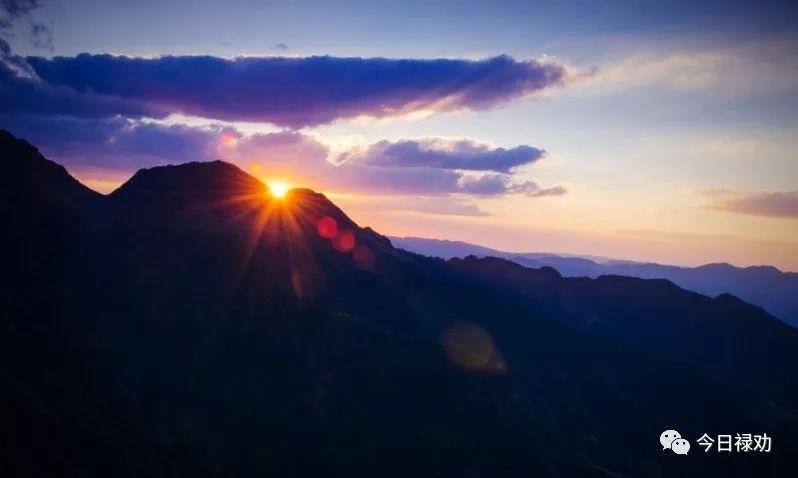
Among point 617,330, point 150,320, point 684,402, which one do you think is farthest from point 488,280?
point 150,320

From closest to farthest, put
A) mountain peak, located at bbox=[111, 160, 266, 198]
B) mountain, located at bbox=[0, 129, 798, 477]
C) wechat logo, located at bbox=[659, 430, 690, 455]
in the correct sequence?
mountain, located at bbox=[0, 129, 798, 477] → wechat logo, located at bbox=[659, 430, 690, 455] → mountain peak, located at bbox=[111, 160, 266, 198]

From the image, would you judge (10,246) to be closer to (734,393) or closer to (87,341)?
(87,341)

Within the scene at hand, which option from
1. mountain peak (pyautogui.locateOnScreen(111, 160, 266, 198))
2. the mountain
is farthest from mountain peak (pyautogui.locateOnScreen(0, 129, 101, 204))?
mountain peak (pyautogui.locateOnScreen(111, 160, 266, 198))

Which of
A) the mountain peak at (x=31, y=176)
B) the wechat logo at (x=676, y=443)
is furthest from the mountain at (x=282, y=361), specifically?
the wechat logo at (x=676, y=443)

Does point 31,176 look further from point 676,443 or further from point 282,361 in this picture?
point 676,443

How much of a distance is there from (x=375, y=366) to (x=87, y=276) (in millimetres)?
48996

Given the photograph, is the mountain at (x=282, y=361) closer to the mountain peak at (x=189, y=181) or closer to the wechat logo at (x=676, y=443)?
the mountain peak at (x=189, y=181)

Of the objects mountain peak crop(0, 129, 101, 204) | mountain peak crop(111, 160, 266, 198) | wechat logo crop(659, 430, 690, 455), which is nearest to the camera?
mountain peak crop(0, 129, 101, 204)

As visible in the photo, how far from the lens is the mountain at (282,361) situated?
6481 centimetres

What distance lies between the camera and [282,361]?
8538 cm

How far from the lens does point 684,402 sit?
12038cm

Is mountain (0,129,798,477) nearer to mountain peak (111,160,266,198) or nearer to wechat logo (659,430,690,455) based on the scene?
mountain peak (111,160,266,198)

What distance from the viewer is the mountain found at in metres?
64.8

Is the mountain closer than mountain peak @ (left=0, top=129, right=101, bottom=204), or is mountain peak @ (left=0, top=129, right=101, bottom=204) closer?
the mountain
